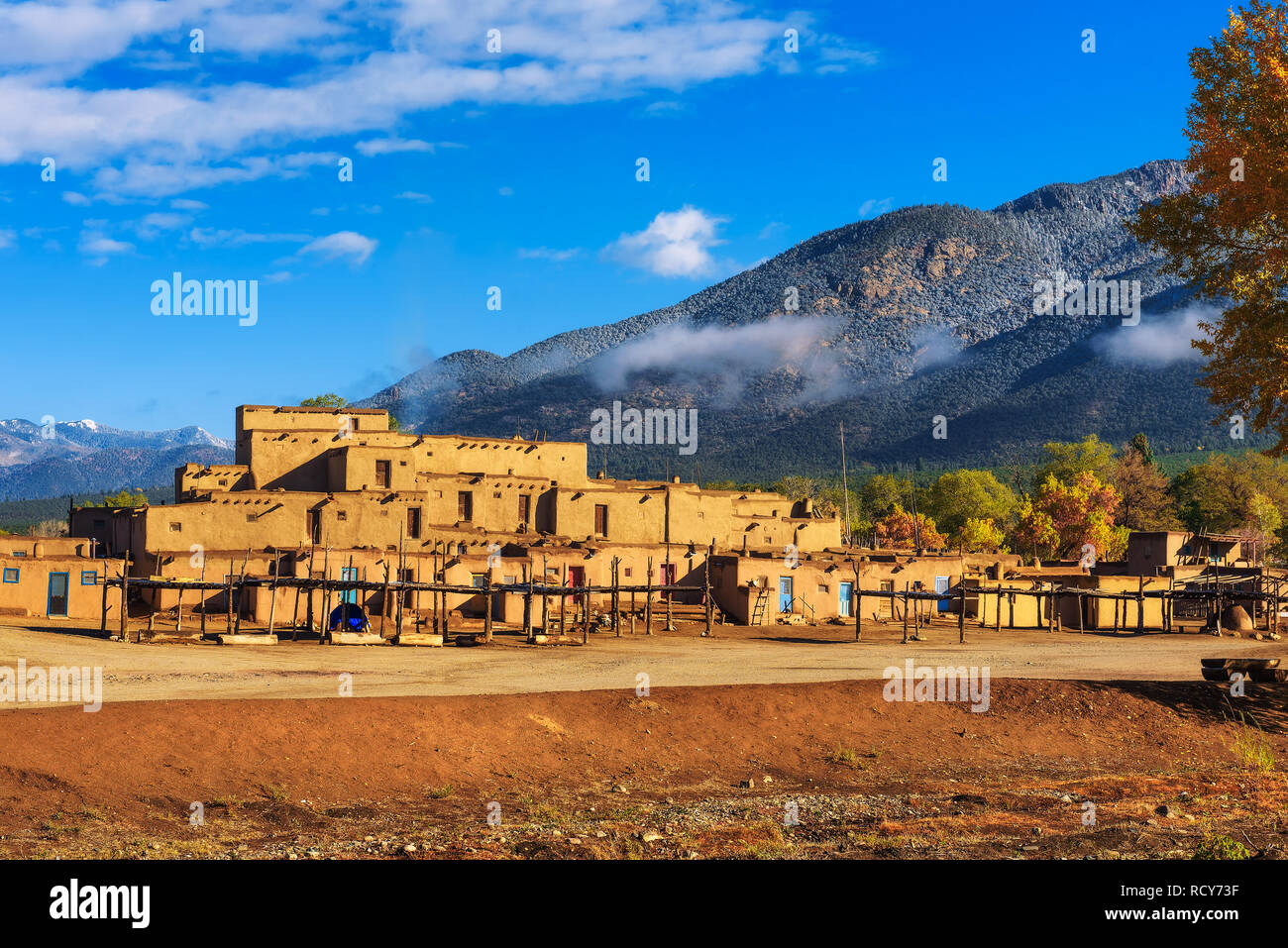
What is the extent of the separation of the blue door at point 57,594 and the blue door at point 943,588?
3950cm

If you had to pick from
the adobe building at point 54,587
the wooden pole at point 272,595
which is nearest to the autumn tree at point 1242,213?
the wooden pole at point 272,595

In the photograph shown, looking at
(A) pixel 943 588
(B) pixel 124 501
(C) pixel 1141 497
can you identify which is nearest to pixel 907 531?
(C) pixel 1141 497

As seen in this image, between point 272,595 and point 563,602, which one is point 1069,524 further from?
point 272,595

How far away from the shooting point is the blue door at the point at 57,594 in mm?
42156

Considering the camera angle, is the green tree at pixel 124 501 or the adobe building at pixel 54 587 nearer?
the adobe building at pixel 54 587

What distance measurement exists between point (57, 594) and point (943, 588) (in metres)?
40.6

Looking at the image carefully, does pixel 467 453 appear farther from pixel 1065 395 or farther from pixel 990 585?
pixel 1065 395

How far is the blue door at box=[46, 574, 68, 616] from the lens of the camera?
4216 centimetres

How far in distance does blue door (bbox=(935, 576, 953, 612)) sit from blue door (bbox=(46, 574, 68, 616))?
39502 mm

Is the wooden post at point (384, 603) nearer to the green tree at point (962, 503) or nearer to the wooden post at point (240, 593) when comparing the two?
the wooden post at point (240, 593)

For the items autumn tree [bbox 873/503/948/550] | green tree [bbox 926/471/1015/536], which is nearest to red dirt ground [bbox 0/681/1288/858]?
autumn tree [bbox 873/503/948/550]

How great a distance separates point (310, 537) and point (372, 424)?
1189cm

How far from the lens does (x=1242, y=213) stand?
2498cm
